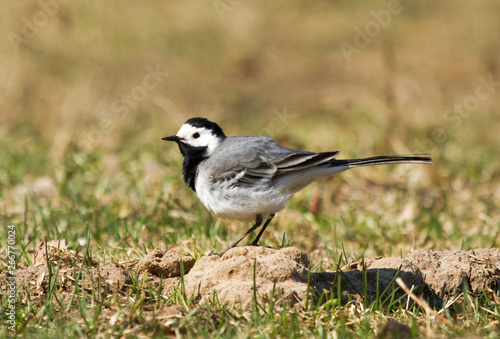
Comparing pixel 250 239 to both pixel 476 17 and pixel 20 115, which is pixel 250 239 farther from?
pixel 476 17

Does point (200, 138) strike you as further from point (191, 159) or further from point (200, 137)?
point (191, 159)

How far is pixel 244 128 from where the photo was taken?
8.55 m

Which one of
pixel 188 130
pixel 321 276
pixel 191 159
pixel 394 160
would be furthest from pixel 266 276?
pixel 188 130

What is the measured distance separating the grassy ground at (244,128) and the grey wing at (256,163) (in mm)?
780

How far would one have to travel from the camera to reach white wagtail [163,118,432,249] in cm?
414

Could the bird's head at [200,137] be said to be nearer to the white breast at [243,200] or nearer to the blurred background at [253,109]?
the white breast at [243,200]

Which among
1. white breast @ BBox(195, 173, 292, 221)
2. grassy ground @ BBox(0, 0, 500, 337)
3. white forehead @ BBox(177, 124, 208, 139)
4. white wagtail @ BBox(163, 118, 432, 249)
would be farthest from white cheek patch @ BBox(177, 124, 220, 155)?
grassy ground @ BBox(0, 0, 500, 337)

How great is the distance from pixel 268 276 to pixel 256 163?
970 mm

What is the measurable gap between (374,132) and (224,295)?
16.4ft

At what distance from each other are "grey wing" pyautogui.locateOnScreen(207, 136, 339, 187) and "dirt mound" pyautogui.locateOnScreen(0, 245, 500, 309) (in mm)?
598

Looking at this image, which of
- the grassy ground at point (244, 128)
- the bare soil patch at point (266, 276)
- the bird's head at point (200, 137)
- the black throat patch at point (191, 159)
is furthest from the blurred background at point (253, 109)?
the bare soil patch at point (266, 276)

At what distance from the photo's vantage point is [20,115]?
9062 millimetres

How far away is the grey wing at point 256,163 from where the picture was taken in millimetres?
4125

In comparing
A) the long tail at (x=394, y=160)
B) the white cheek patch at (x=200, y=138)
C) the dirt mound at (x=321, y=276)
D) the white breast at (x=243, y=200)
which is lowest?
the dirt mound at (x=321, y=276)
